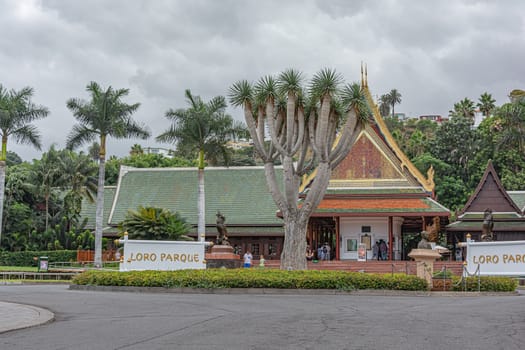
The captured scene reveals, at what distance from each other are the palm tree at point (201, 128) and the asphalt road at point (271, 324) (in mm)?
24465

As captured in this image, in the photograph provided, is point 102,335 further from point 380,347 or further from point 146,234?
point 146,234

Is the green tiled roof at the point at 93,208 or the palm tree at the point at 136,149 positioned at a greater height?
the palm tree at the point at 136,149

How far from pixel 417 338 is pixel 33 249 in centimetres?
4331

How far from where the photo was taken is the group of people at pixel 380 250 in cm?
4053

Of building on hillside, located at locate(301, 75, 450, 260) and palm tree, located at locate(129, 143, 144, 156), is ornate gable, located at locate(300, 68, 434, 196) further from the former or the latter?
palm tree, located at locate(129, 143, 144, 156)

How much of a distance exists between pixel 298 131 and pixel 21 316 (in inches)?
684

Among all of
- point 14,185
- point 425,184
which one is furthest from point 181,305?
point 14,185

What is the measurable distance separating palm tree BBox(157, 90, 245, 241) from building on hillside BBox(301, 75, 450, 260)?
19.2 feet

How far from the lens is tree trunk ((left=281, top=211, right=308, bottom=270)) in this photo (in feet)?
92.9

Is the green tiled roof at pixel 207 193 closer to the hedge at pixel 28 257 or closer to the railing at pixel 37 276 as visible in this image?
the hedge at pixel 28 257

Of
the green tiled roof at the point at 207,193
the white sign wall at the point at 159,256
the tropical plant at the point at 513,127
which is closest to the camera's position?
the white sign wall at the point at 159,256

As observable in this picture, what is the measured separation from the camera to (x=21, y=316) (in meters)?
14.2

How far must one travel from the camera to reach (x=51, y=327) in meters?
12.7

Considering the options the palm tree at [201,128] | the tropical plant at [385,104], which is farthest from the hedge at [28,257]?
the tropical plant at [385,104]
